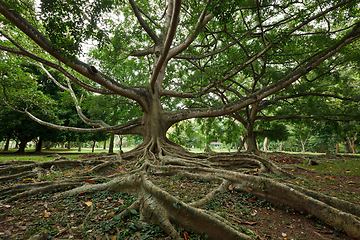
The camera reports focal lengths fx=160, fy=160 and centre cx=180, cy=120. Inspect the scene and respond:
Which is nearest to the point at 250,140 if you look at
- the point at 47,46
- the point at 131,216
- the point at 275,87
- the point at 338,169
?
the point at 338,169

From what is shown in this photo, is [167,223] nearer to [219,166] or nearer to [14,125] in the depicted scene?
[219,166]

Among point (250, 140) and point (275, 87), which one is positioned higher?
point (275, 87)

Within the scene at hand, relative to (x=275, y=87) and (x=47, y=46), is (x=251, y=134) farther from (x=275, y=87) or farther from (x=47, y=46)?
(x=47, y=46)

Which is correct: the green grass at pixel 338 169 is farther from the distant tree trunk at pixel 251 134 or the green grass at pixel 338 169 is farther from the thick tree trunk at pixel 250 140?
the thick tree trunk at pixel 250 140

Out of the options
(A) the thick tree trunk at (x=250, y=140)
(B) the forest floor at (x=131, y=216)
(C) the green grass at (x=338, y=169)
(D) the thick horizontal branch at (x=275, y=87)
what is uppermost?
(D) the thick horizontal branch at (x=275, y=87)

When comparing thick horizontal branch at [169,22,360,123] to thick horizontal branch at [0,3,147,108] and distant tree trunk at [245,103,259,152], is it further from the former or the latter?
distant tree trunk at [245,103,259,152]

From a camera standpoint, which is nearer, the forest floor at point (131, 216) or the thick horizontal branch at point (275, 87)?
the forest floor at point (131, 216)

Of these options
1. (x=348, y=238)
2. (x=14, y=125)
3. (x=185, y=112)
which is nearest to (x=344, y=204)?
(x=348, y=238)

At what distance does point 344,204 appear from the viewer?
2.68 m

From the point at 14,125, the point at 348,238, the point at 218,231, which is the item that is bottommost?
the point at 348,238

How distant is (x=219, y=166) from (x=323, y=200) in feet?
10.1

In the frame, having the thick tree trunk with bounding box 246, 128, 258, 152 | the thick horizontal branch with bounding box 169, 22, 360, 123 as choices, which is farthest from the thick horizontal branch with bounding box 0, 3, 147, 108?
the thick tree trunk with bounding box 246, 128, 258, 152

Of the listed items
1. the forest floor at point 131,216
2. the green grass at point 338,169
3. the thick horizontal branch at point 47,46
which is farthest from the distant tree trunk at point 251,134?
the thick horizontal branch at point 47,46

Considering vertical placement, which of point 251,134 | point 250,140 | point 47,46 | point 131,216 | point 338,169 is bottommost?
point 131,216
